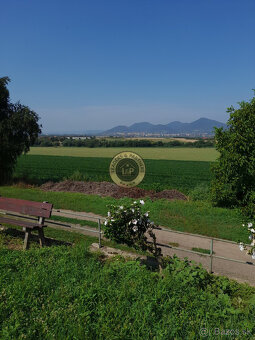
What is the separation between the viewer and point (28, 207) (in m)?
7.96

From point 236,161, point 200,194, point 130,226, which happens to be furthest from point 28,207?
point 200,194

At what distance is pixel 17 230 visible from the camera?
914 cm

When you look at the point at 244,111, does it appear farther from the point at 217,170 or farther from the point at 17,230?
the point at 17,230

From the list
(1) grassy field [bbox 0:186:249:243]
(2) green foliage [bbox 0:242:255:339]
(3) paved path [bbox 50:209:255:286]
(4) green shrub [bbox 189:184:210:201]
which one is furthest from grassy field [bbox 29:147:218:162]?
(2) green foliage [bbox 0:242:255:339]

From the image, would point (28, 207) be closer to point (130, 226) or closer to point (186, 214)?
point (130, 226)

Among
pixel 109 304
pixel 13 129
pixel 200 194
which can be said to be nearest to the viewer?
pixel 109 304

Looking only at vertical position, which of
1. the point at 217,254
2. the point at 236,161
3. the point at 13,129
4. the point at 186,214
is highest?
the point at 13,129

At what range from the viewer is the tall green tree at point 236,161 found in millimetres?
11281

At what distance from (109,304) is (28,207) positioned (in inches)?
202

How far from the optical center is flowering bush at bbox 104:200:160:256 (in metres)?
5.99

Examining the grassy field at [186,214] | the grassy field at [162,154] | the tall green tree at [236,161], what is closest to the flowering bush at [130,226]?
the grassy field at [186,214]

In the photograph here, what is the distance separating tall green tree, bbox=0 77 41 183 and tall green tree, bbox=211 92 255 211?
12.9m

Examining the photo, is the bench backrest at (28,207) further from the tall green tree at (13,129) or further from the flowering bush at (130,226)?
the tall green tree at (13,129)

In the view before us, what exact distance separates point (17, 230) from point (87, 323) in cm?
669
